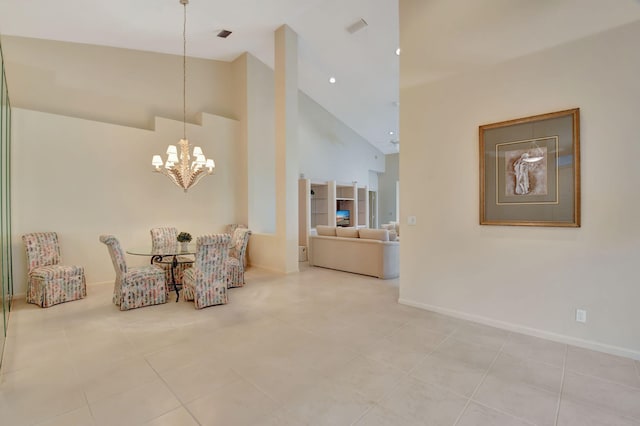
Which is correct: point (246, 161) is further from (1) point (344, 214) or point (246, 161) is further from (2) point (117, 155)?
(1) point (344, 214)

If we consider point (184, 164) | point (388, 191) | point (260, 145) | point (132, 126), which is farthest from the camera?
point (388, 191)

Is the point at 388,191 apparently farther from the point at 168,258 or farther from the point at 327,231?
the point at 168,258

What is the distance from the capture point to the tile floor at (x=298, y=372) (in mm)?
1938

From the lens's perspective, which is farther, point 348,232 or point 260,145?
point 260,145

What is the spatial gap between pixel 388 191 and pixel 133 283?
10188mm

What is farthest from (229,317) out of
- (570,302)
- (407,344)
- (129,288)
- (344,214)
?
(344,214)

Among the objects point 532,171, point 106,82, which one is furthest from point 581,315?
point 106,82

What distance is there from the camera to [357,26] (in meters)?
5.41

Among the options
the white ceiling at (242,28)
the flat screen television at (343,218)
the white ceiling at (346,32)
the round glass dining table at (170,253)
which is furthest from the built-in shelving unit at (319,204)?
the round glass dining table at (170,253)

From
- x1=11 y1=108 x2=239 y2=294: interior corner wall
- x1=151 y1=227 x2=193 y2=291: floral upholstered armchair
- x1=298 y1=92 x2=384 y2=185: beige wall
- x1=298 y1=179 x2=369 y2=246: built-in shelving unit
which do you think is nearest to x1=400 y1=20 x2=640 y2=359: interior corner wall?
x1=151 y1=227 x2=193 y2=291: floral upholstered armchair

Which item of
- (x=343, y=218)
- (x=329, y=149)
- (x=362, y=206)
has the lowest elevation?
(x=343, y=218)

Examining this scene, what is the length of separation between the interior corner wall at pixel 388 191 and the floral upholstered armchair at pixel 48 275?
33.7 feet

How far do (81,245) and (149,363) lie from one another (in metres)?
3.56

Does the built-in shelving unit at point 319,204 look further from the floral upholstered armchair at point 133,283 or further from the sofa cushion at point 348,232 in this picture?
the floral upholstered armchair at point 133,283
